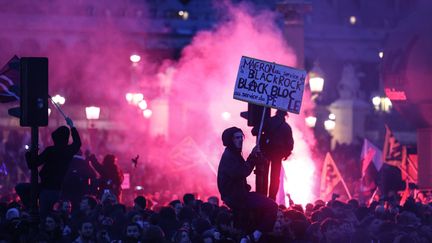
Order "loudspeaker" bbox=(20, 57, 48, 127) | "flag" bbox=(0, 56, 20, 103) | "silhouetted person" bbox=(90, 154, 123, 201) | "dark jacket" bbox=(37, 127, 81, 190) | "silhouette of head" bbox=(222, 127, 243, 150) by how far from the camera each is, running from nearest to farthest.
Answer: "silhouette of head" bbox=(222, 127, 243, 150)
"loudspeaker" bbox=(20, 57, 48, 127)
"dark jacket" bbox=(37, 127, 81, 190)
"flag" bbox=(0, 56, 20, 103)
"silhouetted person" bbox=(90, 154, 123, 201)

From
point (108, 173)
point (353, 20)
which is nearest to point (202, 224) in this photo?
point (108, 173)

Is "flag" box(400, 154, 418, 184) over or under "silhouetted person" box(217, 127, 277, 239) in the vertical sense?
over

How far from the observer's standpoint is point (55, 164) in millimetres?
14273

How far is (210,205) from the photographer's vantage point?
1492 cm

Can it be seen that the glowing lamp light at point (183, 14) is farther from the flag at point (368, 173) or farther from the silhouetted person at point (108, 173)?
the silhouetted person at point (108, 173)

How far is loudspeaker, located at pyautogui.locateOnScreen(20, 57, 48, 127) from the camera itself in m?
13.5

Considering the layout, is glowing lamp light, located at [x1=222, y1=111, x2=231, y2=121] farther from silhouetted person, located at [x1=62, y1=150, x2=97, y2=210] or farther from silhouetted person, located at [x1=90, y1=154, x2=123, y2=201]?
silhouetted person, located at [x1=62, y1=150, x2=97, y2=210]

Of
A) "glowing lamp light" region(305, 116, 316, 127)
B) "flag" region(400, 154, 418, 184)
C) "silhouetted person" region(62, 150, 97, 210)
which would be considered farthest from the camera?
"glowing lamp light" region(305, 116, 316, 127)

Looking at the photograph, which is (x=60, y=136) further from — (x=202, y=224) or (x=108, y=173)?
(x=108, y=173)

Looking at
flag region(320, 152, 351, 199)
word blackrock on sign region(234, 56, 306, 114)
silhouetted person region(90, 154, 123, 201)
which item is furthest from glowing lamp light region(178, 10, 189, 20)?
word blackrock on sign region(234, 56, 306, 114)

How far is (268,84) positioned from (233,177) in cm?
136

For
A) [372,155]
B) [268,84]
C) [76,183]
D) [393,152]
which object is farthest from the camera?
[393,152]

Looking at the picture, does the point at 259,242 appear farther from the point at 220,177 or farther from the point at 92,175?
the point at 92,175

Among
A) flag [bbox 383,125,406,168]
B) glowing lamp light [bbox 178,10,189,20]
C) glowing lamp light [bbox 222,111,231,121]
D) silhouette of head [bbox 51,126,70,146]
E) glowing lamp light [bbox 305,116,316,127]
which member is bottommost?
silhouette of head [bbox 51,126,70,146]
